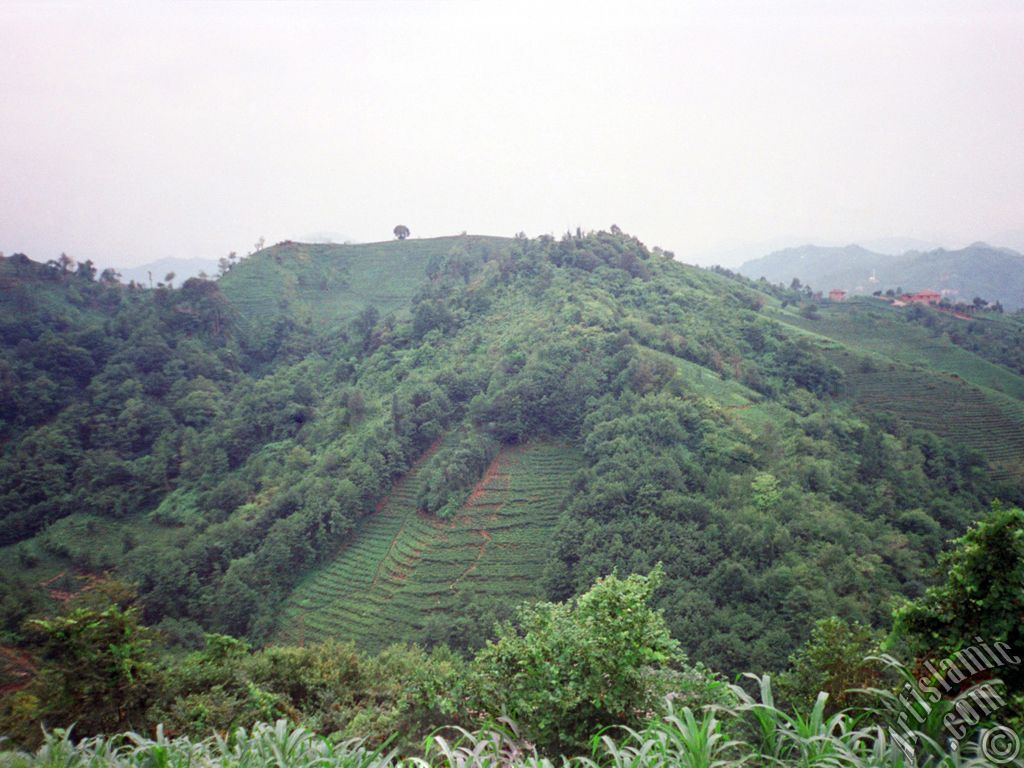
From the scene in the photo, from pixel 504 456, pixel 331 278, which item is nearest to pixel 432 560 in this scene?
pixel 504 456

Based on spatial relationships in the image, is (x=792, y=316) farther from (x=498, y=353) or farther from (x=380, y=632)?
(x=380, y=632)

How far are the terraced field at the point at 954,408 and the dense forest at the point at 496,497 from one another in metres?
0.18

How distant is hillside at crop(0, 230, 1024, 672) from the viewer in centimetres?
1764

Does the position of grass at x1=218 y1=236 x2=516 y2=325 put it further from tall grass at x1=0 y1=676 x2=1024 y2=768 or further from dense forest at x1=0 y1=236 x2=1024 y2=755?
tall grass at x1=0 y1=676 x2=1024 y2=768

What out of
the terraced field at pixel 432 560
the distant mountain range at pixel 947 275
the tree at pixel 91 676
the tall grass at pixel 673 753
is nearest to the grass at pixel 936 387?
the terraced field at pixel 432 560

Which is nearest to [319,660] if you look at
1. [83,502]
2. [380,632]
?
[380,632]

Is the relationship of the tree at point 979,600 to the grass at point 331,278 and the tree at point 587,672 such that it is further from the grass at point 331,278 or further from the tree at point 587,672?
the grass at point 331,278

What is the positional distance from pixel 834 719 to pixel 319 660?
967cm

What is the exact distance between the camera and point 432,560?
2112cm

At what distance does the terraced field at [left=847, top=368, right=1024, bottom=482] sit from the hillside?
150 millimetres

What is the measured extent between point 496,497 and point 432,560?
13.1 ft

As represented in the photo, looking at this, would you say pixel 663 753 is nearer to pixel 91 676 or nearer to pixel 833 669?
pixel 833 669

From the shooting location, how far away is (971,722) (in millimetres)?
3506

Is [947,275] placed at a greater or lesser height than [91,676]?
greater
